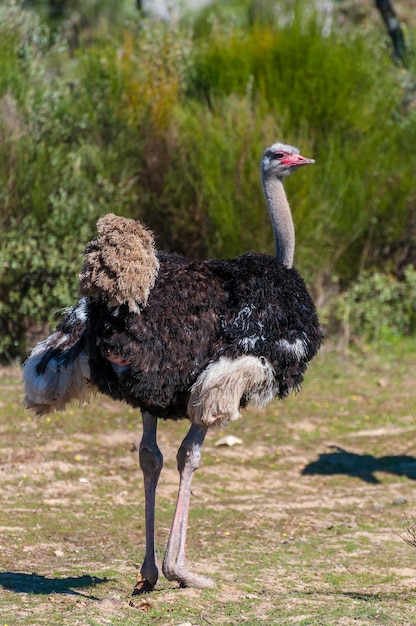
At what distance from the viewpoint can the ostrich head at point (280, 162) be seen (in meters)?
5.61

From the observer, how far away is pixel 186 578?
15.2 ft

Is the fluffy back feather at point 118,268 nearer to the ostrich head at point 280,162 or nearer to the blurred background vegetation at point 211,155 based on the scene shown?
the ostrich head at point 280,162

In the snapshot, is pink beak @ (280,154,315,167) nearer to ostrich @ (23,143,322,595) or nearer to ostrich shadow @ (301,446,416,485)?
ostrich @ (23,143,322,595)

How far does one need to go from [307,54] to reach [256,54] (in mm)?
508

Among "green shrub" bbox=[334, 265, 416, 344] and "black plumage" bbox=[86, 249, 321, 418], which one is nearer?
"black plumage" bbox=[86, 249, 321, 418]

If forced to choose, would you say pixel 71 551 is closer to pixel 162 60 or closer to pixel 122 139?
pixel 122 139

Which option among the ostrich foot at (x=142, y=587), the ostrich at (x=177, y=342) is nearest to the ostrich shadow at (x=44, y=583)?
the ostrich foot at (x=142, y=587)

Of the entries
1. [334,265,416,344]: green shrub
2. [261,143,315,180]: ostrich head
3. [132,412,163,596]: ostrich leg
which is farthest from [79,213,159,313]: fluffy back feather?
[334,265,416,344]: green shrub

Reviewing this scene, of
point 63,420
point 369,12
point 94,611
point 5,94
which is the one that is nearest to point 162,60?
point 5,94

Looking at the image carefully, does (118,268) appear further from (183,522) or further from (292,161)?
(292,161)

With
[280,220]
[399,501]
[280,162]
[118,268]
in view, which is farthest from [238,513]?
[118,268]

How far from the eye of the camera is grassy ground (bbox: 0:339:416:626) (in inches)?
179

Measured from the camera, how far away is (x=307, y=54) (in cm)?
1081

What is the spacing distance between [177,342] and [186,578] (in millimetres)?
1024
